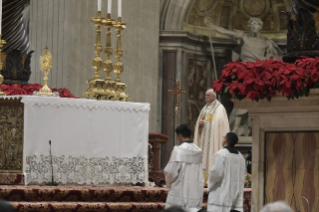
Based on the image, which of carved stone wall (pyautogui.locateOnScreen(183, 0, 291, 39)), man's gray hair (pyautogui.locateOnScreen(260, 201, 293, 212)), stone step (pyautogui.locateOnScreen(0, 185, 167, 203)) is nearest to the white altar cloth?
stone step (pyautogui.locateOnScreen(0, 185, 167, 203))

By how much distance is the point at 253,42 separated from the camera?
561 inches

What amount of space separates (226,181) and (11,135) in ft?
8.29

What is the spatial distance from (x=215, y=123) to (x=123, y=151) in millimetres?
2606

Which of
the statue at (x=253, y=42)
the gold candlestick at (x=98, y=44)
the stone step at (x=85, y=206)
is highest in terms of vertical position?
the statue at (x=253, y=42)

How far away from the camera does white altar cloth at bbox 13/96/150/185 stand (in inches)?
301

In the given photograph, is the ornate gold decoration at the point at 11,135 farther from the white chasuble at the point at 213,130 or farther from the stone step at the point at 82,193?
the white chasuble at the point at 213,130

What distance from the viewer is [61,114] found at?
781cm

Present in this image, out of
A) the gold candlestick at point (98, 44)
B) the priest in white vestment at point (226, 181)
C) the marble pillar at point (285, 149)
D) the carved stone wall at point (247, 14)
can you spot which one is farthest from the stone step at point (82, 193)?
the carved stone wall at point (247, 14)

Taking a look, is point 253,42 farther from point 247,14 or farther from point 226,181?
point 226,181

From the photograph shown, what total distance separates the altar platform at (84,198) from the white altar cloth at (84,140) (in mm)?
254

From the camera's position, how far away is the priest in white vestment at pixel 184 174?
6.94 metres

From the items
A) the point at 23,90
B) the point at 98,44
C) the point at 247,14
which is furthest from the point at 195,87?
the point at 98,44

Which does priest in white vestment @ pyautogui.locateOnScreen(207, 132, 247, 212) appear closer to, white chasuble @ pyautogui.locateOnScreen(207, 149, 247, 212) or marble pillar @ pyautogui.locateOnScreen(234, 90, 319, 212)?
white chasuble @ pyautogui.locateOnScreen(207, 149, 247, 212)

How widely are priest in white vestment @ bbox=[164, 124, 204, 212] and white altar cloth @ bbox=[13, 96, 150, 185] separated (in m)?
1.24
